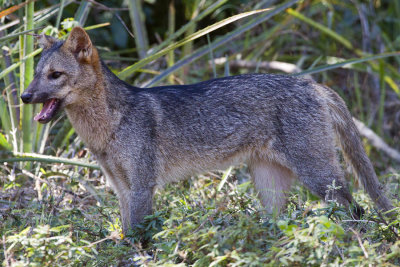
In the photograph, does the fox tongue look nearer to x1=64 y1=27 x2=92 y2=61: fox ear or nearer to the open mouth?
the open mouth

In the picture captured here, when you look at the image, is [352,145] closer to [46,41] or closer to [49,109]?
[49,109]

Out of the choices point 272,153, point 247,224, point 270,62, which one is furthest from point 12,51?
point 270,62

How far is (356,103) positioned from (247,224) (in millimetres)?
5433

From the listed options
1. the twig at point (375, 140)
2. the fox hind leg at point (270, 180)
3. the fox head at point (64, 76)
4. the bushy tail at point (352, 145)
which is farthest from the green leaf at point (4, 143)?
the twig at point (375, 140)

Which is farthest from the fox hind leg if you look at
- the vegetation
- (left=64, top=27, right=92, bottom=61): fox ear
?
(left=64, top=27, right=92, bottom=61): fox ear

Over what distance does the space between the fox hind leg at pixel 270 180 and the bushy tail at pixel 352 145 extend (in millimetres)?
524

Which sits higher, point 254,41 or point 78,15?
point 78,15

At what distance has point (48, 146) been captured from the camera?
5863mm

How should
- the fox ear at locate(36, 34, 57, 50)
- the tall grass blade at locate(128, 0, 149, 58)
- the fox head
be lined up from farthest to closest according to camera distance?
the tall grass blade at locate(128, 0, 149, 58), the fox ear at locate(36, 34, 57, 50), the fox head

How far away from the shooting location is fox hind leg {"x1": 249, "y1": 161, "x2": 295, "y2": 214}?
4.85 metres

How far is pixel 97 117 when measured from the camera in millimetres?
4414

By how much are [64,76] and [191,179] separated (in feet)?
6.83

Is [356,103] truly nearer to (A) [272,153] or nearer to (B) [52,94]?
(A) [272,153]

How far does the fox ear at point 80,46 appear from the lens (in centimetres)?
428
